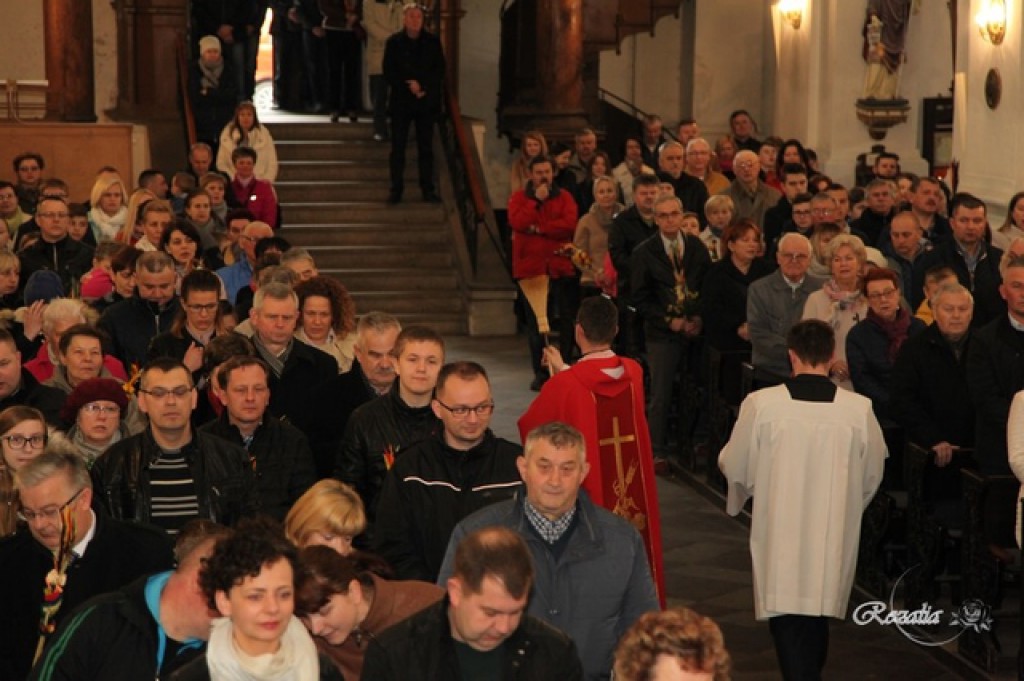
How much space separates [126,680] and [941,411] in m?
5.57

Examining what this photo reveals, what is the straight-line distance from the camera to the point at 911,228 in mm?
12867

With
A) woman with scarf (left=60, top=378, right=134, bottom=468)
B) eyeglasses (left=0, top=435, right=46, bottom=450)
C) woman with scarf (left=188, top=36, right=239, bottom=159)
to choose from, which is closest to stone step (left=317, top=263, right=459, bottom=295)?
woman with scarf (left=188, top=36, right=239, bottom=159)

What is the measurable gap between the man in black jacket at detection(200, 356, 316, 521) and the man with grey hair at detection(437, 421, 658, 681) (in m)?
1.56

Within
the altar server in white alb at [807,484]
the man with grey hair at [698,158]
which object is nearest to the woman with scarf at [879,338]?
the altar server in white alb at [807,484]

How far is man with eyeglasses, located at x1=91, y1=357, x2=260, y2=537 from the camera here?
6.82 m

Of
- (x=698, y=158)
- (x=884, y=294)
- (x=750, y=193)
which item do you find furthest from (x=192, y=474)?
(x=698, y=158)

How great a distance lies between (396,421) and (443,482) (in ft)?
2.55

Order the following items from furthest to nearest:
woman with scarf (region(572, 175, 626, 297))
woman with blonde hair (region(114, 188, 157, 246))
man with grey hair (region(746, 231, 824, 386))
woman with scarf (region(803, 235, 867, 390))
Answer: woman with scarf (region(572, 175, 626, 297)), woman with blonde hair (region(114, 188, 157, 246)), man with grey hair (region(746, 231, 824, 386)), woman with scarf (region(803, 235, 867, 390))

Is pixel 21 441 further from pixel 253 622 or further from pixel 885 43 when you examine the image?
pixel 885 43

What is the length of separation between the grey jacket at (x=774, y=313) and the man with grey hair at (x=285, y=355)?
3733 millimetres

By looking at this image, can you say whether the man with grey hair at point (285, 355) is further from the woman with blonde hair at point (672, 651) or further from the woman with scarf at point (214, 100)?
the woman with scarf at point (214, 100)

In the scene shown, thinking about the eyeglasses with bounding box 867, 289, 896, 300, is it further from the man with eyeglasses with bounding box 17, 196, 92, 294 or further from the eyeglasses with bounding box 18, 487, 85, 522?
the eyeglasses with bounding box 18, 487, 85, 522

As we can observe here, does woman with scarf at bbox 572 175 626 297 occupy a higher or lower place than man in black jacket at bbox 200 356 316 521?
higher

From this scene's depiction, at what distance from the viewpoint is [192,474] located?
6859mm
